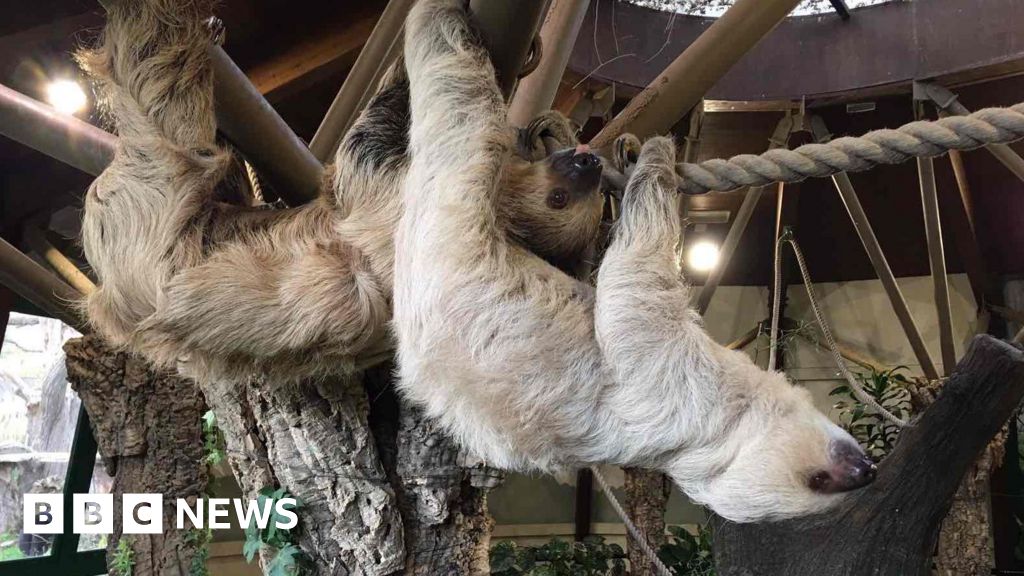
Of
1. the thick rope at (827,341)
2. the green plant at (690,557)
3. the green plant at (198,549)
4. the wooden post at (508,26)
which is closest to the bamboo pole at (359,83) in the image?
the wooden post at (508,26)

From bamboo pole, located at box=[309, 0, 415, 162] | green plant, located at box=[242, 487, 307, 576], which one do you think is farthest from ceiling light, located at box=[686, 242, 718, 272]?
green plant, located at box=[242, 487, 307, 576]

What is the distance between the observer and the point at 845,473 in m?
1.69

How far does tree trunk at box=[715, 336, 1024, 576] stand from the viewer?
1809mm

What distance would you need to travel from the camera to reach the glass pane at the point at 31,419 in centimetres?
819

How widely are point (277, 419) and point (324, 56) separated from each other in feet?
14.3

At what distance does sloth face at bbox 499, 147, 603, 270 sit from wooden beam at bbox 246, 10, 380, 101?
4724mm

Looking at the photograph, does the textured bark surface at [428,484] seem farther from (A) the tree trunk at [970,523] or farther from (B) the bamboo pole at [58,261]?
(A) the tree trunk at [970,523]

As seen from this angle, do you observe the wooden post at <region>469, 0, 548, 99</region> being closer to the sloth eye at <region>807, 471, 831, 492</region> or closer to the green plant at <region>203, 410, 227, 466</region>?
the sloth eye at <region>807, 471, 831, 492</region>

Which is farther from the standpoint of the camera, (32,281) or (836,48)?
(836,48)

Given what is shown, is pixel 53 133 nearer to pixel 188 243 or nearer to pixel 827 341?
pixel 188 243

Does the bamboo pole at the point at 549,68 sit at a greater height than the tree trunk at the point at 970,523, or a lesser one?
greater

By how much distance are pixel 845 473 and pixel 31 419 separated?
9.51 meters

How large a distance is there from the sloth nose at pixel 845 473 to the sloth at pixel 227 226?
103 centimetres

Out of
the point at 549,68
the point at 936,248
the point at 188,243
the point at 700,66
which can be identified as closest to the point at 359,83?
the point at 549,68
